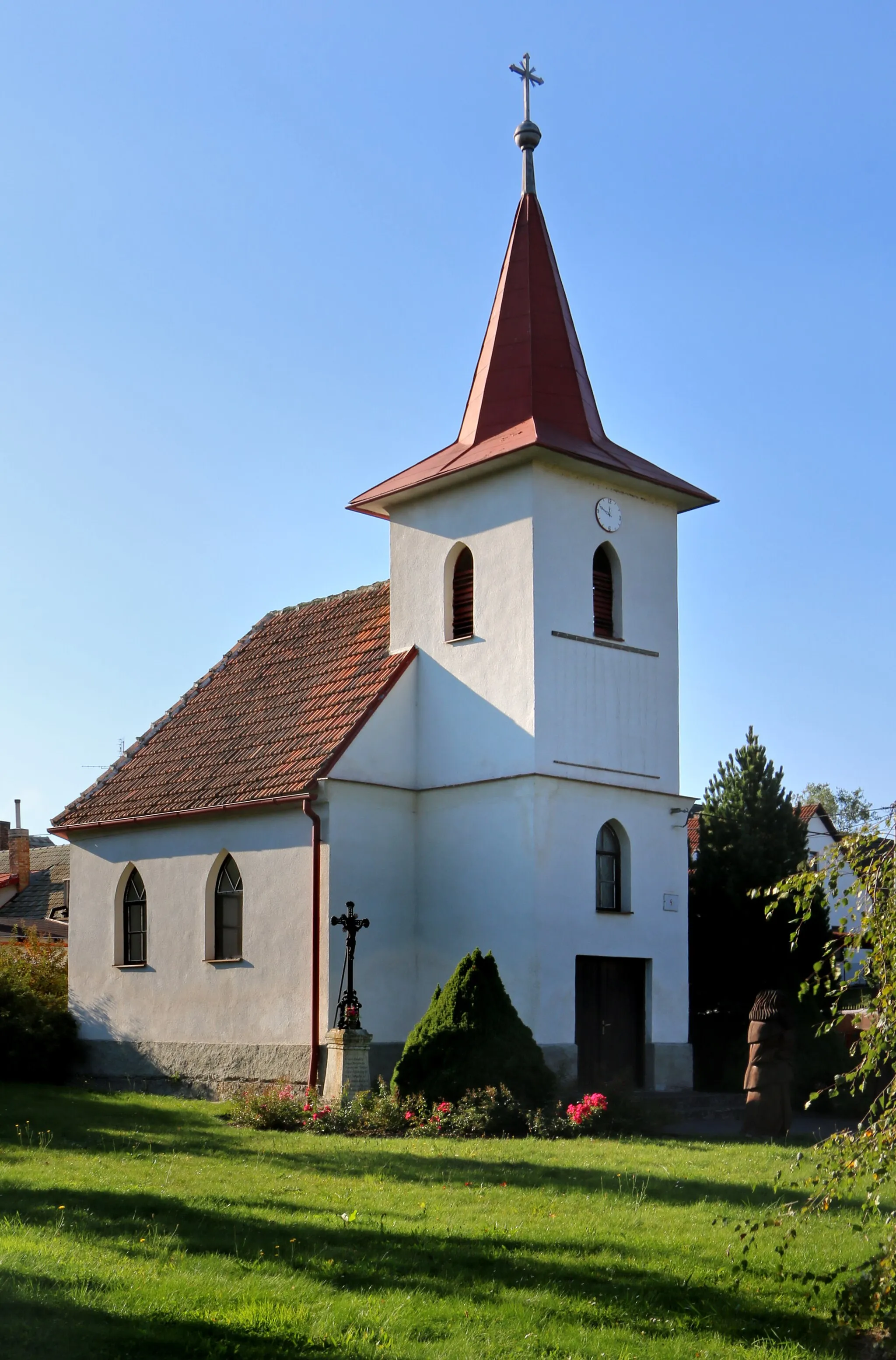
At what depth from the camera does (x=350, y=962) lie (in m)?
19.5

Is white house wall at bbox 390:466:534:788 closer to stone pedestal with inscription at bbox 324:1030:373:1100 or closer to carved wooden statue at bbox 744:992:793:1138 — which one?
stone pedestal with inscription at bbox 324:1030:373:1100

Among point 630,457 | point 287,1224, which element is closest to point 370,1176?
point 287,1224

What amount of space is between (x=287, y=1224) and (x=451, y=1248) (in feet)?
4.29

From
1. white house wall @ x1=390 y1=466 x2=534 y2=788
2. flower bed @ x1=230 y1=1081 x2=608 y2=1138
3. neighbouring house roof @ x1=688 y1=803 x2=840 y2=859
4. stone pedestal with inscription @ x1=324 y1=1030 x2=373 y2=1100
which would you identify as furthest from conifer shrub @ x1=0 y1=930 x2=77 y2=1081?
neighbouring house roof @ x1=688 y1=803 x2=840 y2=859

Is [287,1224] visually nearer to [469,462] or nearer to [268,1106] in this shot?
[268,1106]

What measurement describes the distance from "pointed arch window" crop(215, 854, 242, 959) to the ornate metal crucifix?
8.91 ft

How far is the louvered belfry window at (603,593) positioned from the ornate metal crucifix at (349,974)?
5776 mm

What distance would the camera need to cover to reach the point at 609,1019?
20.8 m

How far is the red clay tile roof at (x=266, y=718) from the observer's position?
2162 cm

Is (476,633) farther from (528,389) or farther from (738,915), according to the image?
(738,915)

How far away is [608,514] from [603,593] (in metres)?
1.22

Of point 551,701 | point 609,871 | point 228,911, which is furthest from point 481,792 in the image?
point 228,911

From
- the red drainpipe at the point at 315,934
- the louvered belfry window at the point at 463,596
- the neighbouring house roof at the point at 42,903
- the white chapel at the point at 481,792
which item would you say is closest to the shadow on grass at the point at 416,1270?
the red drainpipe at the point at 315,934

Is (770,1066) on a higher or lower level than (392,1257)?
higher
